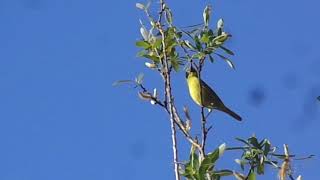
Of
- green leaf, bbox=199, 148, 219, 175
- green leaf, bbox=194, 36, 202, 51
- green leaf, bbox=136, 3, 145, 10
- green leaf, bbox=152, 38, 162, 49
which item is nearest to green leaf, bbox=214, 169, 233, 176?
green leaf, bbox=199, 148, 219, 175

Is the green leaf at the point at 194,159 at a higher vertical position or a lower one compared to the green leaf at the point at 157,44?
lower

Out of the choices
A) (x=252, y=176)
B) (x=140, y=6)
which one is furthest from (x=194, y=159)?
(x=140, y=6)

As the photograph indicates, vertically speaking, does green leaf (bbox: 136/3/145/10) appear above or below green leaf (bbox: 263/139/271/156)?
above

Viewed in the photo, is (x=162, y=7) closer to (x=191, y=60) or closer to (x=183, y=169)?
(x=191, y=60)

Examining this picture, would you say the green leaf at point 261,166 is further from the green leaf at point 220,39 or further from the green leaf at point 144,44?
the green leaf at point 144,44

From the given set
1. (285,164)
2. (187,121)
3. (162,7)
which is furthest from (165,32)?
(285,164)

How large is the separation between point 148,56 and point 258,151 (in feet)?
1.64

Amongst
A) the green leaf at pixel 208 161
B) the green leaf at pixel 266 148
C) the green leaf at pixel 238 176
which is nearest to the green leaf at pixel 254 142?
the green leaf at pixel 266 148

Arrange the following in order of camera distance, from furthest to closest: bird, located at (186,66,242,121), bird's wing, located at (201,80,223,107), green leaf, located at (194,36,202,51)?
bird's wing, located at (201,80,223,107) < bird, located at (186,66,242,121) < green leaf, located at (194,36,202,51)

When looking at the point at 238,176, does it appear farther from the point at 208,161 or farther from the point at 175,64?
the point at 175,64

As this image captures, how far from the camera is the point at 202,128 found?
192cm

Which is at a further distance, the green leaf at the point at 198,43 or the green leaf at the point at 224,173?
the green leaf at the point at 198,43

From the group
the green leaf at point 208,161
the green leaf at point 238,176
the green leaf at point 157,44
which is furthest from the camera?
the green leaf at point 157,44

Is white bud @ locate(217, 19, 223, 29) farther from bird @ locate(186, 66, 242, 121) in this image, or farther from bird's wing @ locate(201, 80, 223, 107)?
bird's wing @ locate(201, 80, 223, 107)
